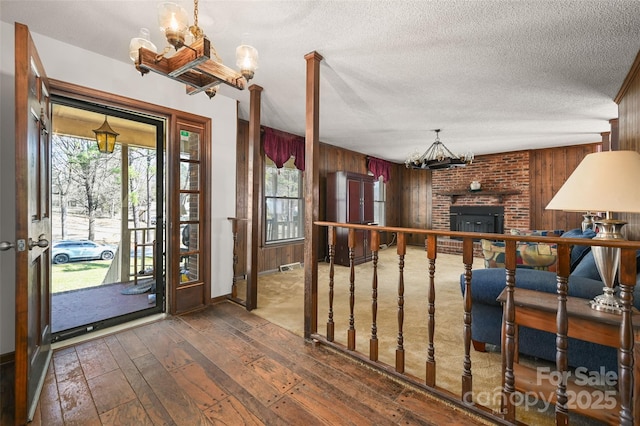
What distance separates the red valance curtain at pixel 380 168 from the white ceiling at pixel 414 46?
310 centimetres

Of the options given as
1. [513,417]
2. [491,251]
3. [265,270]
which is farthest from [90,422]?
[491,251]

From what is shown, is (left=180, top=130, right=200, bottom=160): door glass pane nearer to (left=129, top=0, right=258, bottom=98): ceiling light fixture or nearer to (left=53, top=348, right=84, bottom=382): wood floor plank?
(left=129, top=0, right=258, bottom=98): ceiling light fixture

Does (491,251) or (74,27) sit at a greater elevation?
(74,27)

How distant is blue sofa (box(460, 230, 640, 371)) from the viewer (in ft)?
5.53

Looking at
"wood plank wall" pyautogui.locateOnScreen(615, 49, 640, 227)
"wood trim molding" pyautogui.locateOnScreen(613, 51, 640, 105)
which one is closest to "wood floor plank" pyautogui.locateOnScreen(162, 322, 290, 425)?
"wood plank wall" pyautogui.locateOnScreen(615, 49, 640, 227)

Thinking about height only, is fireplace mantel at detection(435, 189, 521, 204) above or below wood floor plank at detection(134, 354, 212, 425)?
above

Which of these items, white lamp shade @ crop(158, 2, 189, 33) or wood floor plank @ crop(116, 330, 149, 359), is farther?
wood floor plank @ crop(116, 330, 149, 359)

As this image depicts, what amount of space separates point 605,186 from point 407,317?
Answer: 202 cm

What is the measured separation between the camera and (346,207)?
531cm

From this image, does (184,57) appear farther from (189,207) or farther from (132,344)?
(132,344)

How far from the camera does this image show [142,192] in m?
4.30

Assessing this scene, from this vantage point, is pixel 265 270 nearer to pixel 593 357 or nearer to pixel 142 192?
pixel 142 192

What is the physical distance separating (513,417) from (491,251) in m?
1.86

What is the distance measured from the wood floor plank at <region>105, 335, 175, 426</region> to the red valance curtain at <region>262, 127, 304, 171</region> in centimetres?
319
